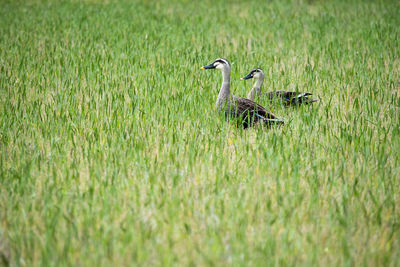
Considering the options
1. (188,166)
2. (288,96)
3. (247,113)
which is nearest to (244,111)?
(247,113)

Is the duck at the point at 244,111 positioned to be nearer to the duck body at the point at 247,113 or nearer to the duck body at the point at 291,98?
the duck body at the point at 247,113

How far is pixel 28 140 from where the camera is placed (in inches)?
184

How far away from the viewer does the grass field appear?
2.83 m

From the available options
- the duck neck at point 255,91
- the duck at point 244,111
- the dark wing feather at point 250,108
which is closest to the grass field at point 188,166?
the duck at point 244,111

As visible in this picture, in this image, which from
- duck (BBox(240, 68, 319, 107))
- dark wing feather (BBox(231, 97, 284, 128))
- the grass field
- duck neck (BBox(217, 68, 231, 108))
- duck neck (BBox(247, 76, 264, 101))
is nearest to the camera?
the grass field

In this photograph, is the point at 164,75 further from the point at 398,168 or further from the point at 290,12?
the point at 290,12

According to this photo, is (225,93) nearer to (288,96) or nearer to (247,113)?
(247,113)

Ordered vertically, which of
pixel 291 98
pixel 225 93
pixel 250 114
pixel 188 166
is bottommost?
pixel 188 166

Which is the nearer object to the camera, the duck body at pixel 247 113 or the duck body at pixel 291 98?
the duck body at pixel 247 113

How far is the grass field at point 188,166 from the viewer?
283 centimetres

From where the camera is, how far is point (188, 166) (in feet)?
13.4

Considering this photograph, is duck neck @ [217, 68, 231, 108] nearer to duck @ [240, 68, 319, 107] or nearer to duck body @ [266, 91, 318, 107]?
duck @ [240, 68, 319, 107]

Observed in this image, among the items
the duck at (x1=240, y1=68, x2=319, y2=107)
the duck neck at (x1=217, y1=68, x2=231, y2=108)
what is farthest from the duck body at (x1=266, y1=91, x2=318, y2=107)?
the duck neck at (x1=217, y1=68, x2=231, y2=108)

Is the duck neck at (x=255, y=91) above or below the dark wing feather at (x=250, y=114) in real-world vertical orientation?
above
